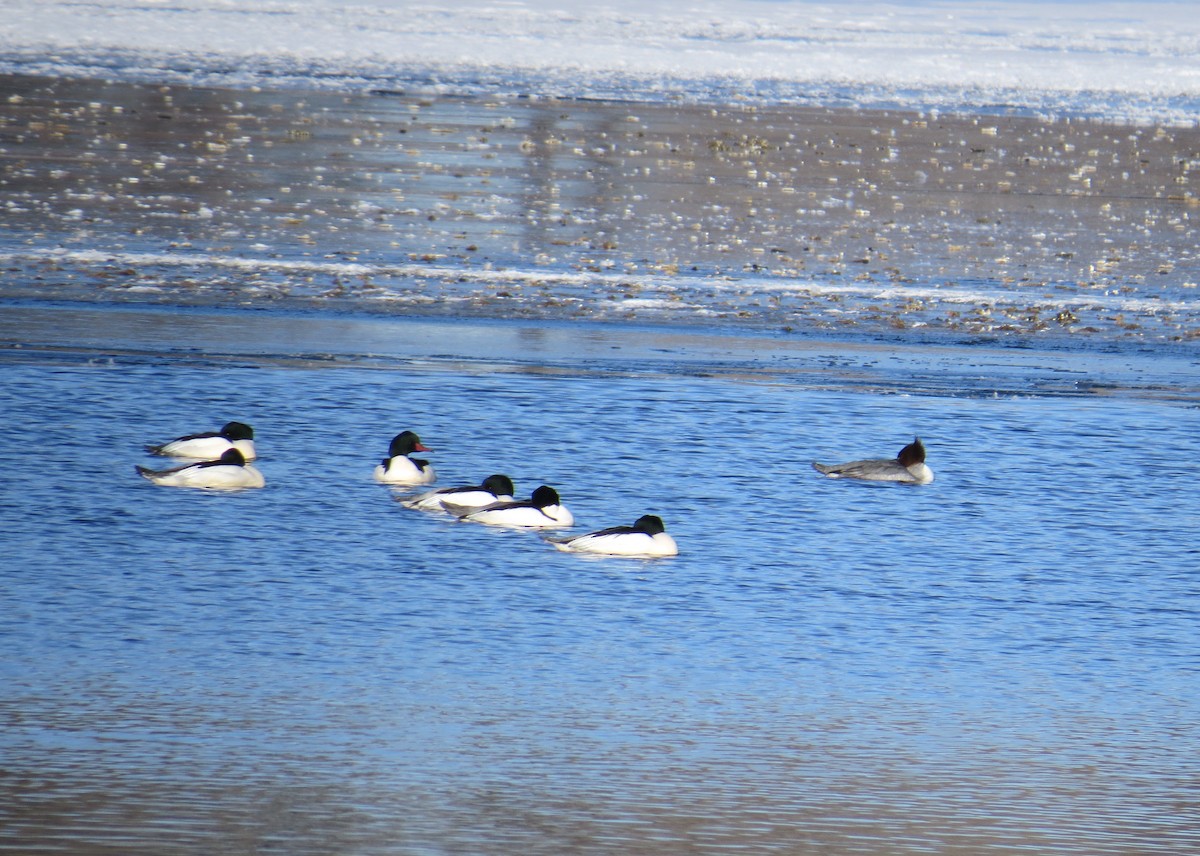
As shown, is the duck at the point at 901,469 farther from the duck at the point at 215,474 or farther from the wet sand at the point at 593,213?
the wet sand at the point at 593,213

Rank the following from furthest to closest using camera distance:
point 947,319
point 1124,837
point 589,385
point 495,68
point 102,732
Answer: point 495,68
point 947,319
point 589,385
point 102,732
point 1124,837

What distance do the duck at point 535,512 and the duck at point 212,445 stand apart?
1676 mm

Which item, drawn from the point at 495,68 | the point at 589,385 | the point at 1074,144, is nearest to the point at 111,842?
the point at 589,385

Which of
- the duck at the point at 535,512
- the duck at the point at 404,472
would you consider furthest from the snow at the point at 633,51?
the duck at the point at 535,512

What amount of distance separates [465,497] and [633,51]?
119 feet

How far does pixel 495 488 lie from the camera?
980 centimetres

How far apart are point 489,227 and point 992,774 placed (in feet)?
45.5

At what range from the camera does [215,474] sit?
392 inches

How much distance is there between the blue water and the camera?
5.92m

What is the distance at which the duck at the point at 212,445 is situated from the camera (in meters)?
10.5

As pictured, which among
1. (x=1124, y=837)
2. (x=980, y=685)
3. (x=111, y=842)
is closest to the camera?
(x=111, y=842)

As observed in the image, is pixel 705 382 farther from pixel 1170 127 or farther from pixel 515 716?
pixel 1170 127

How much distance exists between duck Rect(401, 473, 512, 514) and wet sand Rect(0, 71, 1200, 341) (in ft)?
18.7

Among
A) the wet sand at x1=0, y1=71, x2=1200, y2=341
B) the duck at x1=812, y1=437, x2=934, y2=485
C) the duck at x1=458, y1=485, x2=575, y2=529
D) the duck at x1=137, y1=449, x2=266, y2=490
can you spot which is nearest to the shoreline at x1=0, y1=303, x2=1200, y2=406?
the wet sand at x1=0, y1=71, x2=1200, y2=341
